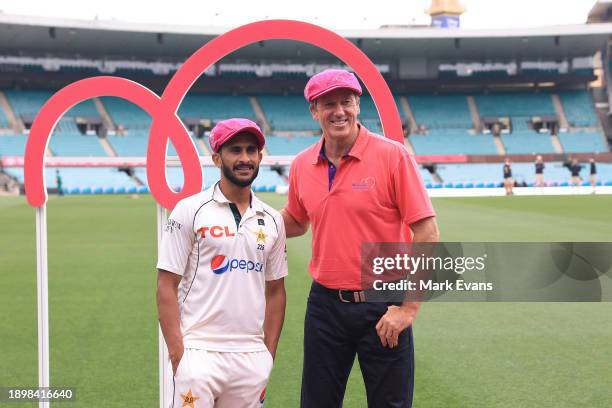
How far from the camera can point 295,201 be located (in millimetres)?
3475

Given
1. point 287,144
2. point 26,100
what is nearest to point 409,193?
point 287,144

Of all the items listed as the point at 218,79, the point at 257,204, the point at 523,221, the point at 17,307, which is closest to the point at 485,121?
the point at 218,79

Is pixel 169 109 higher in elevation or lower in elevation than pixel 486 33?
lower

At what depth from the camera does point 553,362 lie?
214 inches

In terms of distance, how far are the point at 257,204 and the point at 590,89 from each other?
53.1 meters

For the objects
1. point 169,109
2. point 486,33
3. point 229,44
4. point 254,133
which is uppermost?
point 486,33

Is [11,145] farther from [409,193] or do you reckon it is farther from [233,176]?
[409,193]

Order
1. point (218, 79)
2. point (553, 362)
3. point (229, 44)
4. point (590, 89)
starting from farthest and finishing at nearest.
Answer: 1. point (590, 89)
2. point (218, 79)
3. point (553, 362)
4. point (229, 44)

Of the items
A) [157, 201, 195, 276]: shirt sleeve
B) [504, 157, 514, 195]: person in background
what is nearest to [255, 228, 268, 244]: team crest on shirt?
[157, 201, 195, 276]: shirt sleeve

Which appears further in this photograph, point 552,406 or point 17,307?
point 17,307

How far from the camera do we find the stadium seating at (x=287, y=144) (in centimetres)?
4262

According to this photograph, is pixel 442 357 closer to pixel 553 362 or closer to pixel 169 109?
pixel 553 362

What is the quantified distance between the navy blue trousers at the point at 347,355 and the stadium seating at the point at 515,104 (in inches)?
1855

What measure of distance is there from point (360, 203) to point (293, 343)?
10.6 feet
